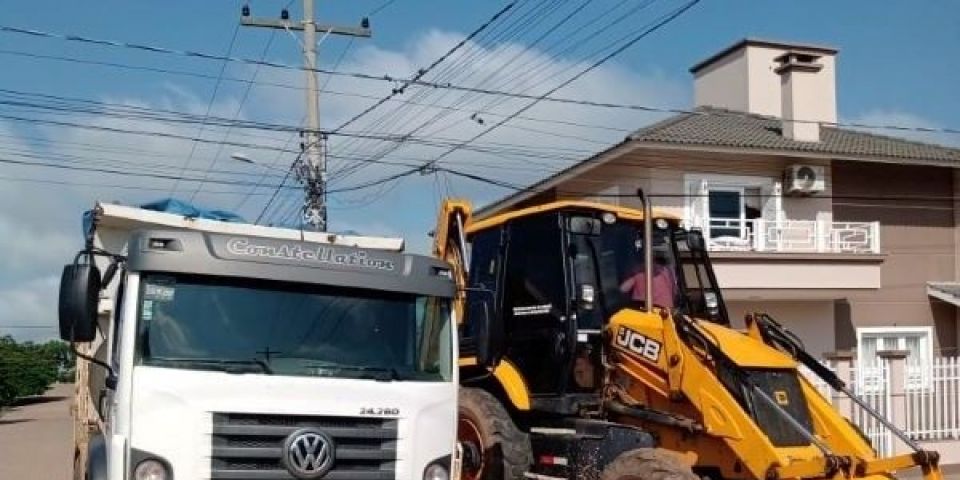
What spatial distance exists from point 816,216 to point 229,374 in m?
19.8

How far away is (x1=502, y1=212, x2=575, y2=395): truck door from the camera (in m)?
9.45

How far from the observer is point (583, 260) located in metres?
9.51

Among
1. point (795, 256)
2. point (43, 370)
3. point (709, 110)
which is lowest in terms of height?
point (43, 370)

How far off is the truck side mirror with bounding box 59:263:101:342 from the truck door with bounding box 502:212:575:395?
4107mm

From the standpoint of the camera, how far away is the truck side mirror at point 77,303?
643 centimetres

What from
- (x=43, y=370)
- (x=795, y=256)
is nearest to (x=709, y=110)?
(x=795, y=256)

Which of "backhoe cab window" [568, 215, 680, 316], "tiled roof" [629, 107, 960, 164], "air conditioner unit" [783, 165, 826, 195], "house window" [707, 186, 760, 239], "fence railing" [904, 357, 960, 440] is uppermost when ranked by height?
"tiled roof" [629, 107, 960, 164]

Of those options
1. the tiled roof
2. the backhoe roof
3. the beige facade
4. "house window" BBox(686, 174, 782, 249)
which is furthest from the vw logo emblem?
"house window" BBox(686, 174, 782, 249)

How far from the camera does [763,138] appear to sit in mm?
24219

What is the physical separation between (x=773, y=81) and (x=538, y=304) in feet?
63.5

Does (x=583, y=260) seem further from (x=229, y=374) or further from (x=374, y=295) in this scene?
(x=229, y=374)

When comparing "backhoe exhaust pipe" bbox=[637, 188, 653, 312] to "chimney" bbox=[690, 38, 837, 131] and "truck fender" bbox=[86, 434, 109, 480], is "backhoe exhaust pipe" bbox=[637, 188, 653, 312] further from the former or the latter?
"chimney" bbox=[690, 38, 837, 131]

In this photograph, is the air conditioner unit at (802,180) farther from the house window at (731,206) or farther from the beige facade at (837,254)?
the house window at (731,206)

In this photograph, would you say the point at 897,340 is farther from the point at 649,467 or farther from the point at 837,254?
the point at 649,467
